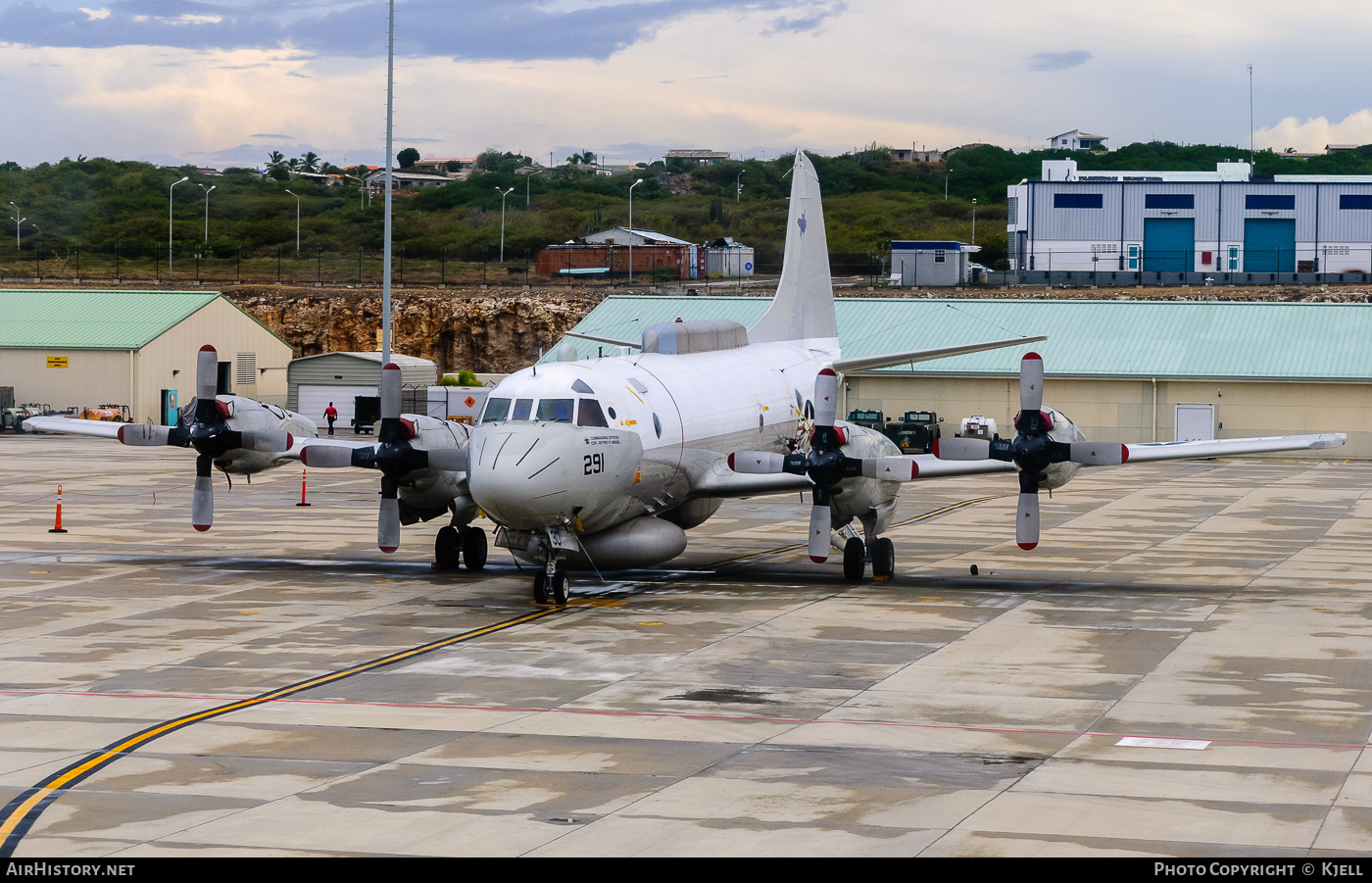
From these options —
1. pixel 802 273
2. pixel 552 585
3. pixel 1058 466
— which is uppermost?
pixel 802 273

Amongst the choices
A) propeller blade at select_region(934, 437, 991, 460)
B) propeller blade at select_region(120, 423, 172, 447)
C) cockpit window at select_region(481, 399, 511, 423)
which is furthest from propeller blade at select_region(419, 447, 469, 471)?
propeller blade at select_region(934, 437, 991, 460)

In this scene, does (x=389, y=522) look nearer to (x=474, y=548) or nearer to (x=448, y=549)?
(x=448, y=549)

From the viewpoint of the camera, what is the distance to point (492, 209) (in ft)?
534

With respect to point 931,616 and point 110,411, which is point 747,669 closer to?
point 931,616

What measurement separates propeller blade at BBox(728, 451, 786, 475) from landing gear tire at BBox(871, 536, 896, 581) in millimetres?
2840

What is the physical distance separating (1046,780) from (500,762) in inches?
218

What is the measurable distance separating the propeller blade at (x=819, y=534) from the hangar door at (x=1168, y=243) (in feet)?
262

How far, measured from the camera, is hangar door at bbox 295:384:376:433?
7988cm

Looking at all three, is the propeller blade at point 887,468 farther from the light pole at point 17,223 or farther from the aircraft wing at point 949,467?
the light pole at point 17,223

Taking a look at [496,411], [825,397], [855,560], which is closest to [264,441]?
[496,411]

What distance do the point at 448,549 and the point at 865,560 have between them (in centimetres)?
857

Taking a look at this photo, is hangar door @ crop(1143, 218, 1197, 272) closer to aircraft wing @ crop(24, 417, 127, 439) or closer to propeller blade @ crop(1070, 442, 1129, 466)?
propeller blade @ crop(1070, 442, 1129, 466)

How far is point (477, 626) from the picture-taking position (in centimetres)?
2369
